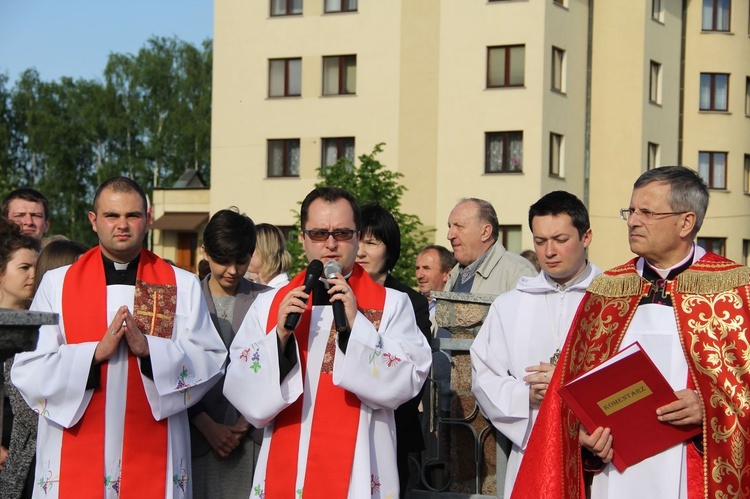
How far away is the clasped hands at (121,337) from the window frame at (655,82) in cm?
3201

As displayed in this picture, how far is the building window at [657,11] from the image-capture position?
35.6 meters

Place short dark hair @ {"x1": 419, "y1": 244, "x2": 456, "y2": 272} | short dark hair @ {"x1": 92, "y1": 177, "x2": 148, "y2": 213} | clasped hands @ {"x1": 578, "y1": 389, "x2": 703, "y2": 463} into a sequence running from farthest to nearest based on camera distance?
short dark hair @ {"x1": 419, "y1": 244, "x2": 456, "y2": 272}, short dark hair @ {"x1": 92, "y1": 177, "x2": 148, "y2": 213}, clasped hands @ {"x1": 578, "y1": 389, "x2": 703, "y2": 463}

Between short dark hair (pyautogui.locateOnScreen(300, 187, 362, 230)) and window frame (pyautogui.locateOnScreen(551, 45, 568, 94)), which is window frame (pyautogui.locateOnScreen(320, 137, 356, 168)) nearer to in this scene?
window frame (pyautogui.locateOnScreen(551, 45, 568, 94))

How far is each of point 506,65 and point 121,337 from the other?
2802 cm

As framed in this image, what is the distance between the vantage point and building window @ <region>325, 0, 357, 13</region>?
34406 mm

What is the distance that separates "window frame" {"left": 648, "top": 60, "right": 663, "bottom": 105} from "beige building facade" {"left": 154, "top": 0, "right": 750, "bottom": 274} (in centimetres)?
9

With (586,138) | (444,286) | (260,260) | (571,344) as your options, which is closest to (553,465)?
(571,344)

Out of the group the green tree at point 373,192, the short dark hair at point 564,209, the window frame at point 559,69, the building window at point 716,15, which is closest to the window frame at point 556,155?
the window frame at point 559,69

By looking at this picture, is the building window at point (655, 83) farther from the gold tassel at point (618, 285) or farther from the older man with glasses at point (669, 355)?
the older man with glasses at point (669, 355)

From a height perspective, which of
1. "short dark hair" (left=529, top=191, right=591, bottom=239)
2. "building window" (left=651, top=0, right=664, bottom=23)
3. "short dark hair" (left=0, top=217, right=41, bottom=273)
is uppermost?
"building window" (left=651, top=0, right=664, bottom=23)

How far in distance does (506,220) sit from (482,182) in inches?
52.2

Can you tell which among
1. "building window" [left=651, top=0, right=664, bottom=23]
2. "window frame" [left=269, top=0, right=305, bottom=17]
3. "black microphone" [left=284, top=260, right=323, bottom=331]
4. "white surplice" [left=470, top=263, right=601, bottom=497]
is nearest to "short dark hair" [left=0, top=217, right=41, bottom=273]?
"black microphone" [left=284, top=260, right=323, bottom=331]

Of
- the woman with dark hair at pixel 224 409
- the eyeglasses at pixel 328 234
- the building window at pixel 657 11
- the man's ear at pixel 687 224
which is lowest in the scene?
the woman with dark hair at pixel 224 409

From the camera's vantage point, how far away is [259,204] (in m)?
35.6
